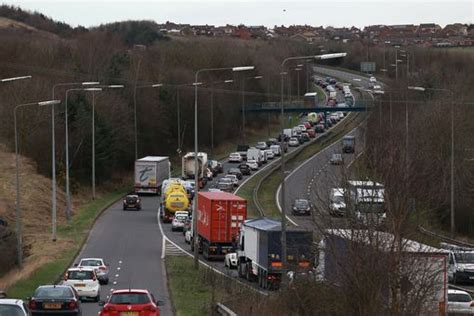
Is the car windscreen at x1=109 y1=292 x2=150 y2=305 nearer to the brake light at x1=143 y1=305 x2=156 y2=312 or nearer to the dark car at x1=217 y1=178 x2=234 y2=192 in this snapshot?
the brake light at x1=143 y1=305 x2=156 y2=312

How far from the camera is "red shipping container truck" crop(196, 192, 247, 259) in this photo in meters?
61.7

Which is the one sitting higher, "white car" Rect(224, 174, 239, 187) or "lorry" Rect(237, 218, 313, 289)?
"lorry" Rect(237, 218, 313, 289)

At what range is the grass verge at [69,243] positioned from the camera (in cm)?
4938

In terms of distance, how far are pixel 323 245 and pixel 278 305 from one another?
2.56m

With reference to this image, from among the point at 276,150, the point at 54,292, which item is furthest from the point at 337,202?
the point at 276,150

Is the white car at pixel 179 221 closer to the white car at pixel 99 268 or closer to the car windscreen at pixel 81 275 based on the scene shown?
the white car at pixel 99 268

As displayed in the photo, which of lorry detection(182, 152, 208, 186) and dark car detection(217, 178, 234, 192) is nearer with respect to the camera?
dark car detection(217, 178, 234, 192)

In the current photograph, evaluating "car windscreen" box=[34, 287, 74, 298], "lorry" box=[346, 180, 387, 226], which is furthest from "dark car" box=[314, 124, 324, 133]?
"lorry" box=[346, 180, 387, 226]

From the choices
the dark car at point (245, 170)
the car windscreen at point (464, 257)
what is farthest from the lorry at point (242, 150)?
the car windscreen at point (464, 257)

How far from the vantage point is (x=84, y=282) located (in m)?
44.9

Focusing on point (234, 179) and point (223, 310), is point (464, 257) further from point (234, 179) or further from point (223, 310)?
point (234, 179)

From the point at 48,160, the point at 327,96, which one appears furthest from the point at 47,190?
the point at 327,96

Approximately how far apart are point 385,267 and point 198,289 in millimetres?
19116

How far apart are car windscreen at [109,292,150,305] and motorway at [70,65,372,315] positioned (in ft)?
24.1
